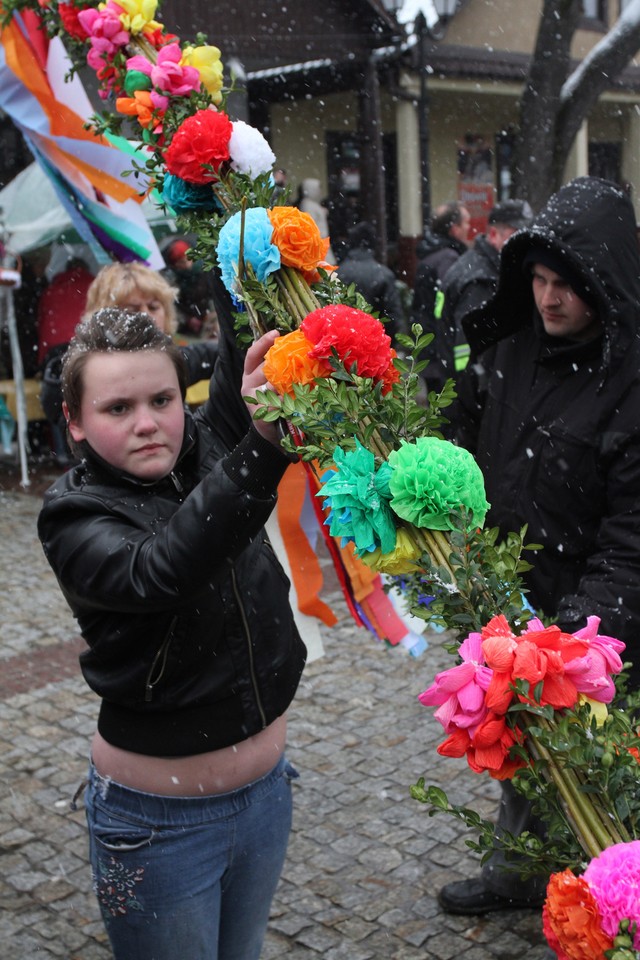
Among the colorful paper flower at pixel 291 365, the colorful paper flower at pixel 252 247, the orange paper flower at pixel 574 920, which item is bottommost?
the orange paper flower at pixel 574 920

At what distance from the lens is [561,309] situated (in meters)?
2.90

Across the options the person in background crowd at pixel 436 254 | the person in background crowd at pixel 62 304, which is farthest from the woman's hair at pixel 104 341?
the person in background crowd at pixel 62 304

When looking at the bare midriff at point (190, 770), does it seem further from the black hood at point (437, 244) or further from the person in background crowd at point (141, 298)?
the black hood at point (437, 244)

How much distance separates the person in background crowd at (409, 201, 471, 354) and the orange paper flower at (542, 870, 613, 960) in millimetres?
7407

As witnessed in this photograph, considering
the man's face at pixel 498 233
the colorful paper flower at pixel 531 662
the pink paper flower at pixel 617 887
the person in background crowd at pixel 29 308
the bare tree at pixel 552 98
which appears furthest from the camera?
the person in background crowd at pixel 29 308

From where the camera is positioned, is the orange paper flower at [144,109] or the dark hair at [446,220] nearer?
the orange paper flower at [144,109]

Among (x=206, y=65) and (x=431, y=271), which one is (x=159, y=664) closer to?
(x=206, y=65)

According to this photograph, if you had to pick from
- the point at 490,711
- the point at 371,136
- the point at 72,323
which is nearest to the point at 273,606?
the point at 490,711

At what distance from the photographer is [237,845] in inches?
82.4

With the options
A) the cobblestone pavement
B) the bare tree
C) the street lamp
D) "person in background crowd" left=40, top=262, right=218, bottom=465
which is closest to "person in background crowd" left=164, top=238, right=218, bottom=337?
the cobblestone pavement

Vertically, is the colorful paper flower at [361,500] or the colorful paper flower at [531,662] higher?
the colorful paper flower at [361,500]

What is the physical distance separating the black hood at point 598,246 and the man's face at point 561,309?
46 mm

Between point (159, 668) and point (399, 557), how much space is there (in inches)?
22.9

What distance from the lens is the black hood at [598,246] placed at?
279 cm
